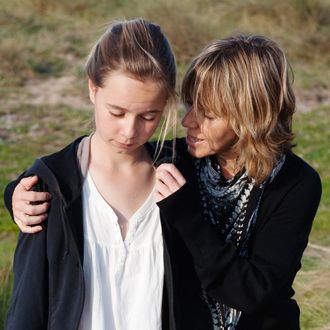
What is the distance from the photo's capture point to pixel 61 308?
8.02 feet

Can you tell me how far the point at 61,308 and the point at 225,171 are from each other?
66 centimetres

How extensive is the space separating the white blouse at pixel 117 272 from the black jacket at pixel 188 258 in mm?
39

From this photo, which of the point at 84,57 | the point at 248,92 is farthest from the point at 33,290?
the point at 84,57

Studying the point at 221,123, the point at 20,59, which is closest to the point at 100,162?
the point at 221,123

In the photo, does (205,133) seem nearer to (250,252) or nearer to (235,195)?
(235,195)

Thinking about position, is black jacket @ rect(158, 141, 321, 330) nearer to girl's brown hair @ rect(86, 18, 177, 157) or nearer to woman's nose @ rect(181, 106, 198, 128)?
woman's nose @ rect(181, 106, 198, 128)

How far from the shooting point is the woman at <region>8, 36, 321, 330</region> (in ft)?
8.41

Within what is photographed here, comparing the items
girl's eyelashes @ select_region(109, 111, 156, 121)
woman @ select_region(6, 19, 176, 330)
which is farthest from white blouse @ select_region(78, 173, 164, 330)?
girl's eyelashes @ select_region(109, 111, 156, 121)

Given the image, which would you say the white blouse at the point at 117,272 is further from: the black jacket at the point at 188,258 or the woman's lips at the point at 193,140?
the woman's lips at the point at 193,140

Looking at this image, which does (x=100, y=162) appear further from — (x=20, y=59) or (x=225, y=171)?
(x=20, y=59)

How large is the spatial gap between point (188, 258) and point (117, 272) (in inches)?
9.1

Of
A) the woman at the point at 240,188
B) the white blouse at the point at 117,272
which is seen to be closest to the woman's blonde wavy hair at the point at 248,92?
the woman at the point at 240,188

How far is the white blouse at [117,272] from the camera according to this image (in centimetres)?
250

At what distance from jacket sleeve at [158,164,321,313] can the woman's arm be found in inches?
12.3
